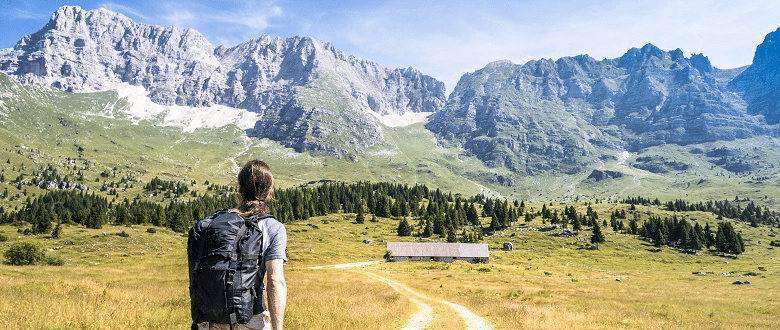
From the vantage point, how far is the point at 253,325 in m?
5.13

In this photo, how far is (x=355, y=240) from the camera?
411ft

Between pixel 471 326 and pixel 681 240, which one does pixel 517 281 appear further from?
pixel 681 240

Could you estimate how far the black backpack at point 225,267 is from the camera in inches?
186

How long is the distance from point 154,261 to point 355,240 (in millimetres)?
69539

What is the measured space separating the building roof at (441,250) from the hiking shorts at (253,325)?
330 feet

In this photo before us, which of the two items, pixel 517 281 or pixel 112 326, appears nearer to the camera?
pixel 112 326

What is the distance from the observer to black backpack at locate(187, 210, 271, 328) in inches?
186

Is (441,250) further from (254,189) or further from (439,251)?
(254,189)

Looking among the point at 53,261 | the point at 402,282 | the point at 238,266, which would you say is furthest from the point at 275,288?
→ the point at 53,261

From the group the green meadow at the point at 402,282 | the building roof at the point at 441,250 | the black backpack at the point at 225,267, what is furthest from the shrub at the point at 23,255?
the building roof at the point at 441,250

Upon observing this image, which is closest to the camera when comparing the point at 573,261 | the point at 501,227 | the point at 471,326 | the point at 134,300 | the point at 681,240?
the point at 134,300

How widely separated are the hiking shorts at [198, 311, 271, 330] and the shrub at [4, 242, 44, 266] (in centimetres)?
5747

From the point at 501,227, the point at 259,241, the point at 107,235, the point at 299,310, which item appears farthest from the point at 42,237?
the point at 501,227

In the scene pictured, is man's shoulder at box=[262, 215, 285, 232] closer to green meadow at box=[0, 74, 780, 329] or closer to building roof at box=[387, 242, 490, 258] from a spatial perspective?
green meadow at box=[0, 74, 780, 329]
